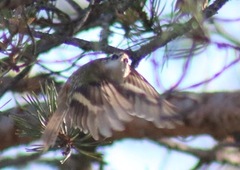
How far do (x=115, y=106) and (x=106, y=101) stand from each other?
→ 55mm

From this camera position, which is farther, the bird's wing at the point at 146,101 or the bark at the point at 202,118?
the bark at the point at 202,118

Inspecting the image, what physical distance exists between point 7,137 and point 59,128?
774 mm

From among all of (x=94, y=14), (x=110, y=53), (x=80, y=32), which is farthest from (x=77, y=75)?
(x=80, y=32)

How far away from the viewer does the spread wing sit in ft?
5.14

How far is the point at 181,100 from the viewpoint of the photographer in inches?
82.3

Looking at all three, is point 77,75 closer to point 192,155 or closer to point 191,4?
point 191,4

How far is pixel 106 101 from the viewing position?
1.61 meters

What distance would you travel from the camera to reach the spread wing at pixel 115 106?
5.14 feet

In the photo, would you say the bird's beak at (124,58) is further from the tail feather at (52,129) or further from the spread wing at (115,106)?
the tail feather at (52,129)

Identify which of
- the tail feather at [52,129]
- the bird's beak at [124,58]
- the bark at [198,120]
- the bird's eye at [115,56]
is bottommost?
the tail feather at [52,129]

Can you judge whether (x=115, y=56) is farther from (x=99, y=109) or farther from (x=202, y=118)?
(x=202, y=118)

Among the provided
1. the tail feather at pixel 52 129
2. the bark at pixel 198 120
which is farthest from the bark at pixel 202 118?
the tail feather at pixel 52 129

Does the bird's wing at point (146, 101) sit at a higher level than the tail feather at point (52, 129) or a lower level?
higher

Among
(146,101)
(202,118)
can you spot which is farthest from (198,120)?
(146,101)
